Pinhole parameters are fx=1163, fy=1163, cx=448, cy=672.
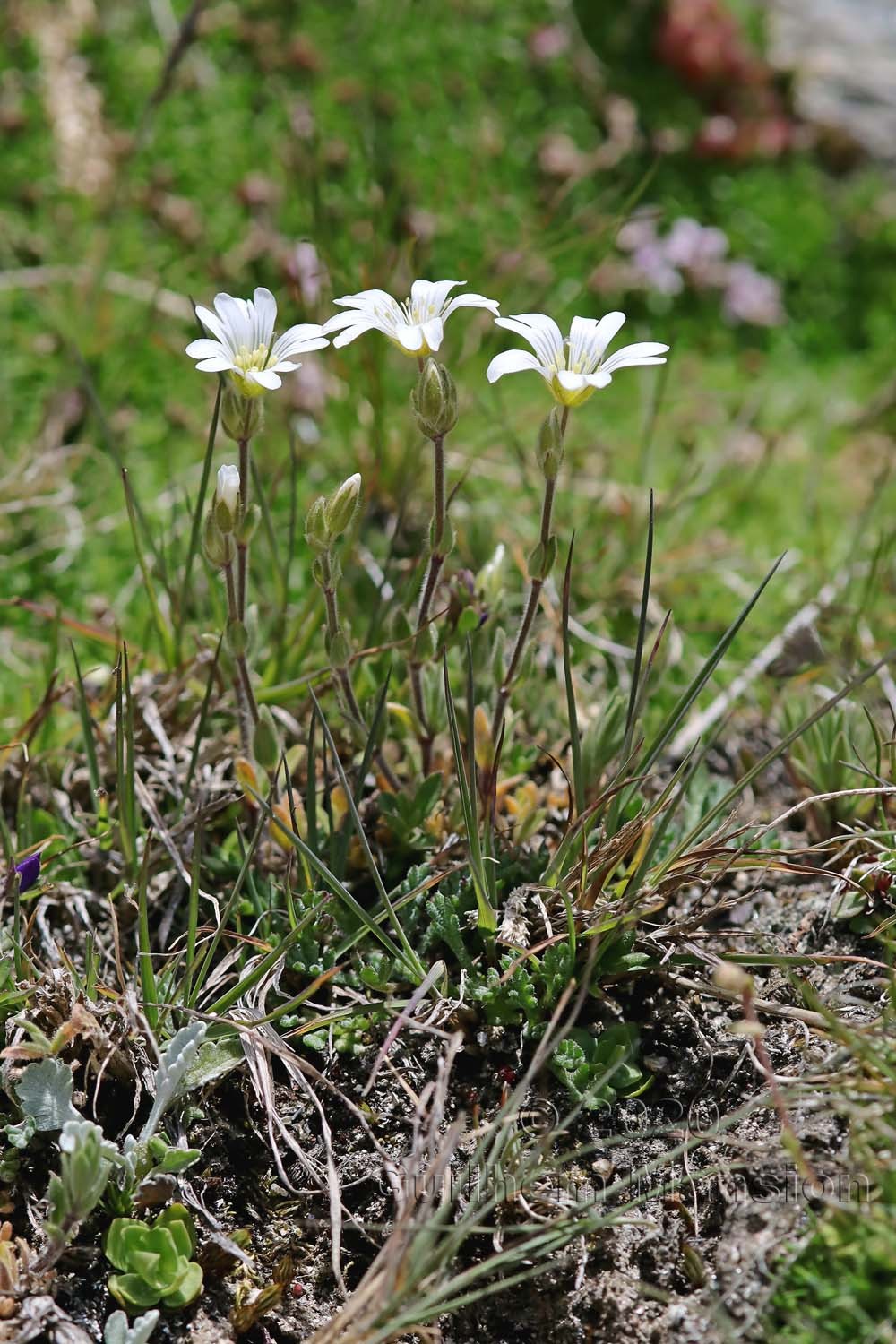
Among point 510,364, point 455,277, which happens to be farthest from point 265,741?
point 455,277

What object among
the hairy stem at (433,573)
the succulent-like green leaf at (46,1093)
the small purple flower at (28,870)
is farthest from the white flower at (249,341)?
the succulent-like green leaf at (46,1093)

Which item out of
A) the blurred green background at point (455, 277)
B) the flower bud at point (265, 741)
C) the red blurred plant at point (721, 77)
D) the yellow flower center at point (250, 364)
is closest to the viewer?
the yellow flower center at point (250, 364)

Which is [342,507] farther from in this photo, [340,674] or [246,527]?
[340,674]

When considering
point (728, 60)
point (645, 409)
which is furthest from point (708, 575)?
point (728, 60)

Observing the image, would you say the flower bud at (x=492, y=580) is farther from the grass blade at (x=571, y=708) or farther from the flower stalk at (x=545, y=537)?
the grass blade at (x=571, y=708)

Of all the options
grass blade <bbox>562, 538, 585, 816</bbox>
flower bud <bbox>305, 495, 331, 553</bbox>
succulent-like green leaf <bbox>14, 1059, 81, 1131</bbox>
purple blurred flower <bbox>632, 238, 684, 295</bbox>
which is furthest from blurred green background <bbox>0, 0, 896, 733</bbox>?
succulent-like green leaf <bbox>14, 1059, 81, 1131</bbox>

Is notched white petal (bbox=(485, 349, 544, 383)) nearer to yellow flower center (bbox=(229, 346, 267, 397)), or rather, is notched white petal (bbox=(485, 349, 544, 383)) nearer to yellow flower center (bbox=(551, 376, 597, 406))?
yellow flower center (bbox=(551, 376, 597, 406))
